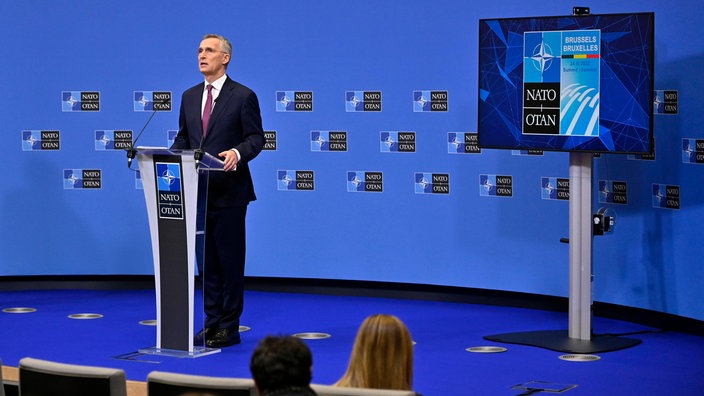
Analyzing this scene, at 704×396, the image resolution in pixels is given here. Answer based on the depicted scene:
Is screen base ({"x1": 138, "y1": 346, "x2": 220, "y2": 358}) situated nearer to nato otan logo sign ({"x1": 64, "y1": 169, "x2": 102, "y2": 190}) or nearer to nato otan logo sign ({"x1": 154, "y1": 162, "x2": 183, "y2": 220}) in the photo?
nato otan logo sign ({"x1": 154, "y1": 162, "x2": 183, "y2": 220})

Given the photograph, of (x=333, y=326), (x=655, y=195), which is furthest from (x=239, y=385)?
(x=655, y=195)

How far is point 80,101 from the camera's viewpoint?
9453 mm

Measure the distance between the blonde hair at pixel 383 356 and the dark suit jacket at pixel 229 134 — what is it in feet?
11.7

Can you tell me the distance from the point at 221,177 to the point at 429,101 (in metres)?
2.50

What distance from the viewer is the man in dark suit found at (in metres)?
6.89

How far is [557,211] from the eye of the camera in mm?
8383

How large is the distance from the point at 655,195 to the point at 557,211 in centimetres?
87

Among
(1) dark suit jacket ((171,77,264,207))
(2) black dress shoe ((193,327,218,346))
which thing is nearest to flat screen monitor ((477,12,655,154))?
(1) dark suit jacket ((171,77,264,207))

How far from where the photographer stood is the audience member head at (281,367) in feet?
9.12

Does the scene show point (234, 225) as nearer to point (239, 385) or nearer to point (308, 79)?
point (308, 79)

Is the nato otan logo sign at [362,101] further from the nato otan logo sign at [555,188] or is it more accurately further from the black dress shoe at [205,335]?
the black dress shoe at [205,335]

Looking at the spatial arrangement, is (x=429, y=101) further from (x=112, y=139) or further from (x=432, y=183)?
(x=112, y=139)

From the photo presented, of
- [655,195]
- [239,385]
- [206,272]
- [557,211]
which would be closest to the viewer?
[239,385]

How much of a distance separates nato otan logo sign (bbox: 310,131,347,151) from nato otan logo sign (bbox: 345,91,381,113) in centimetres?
22
